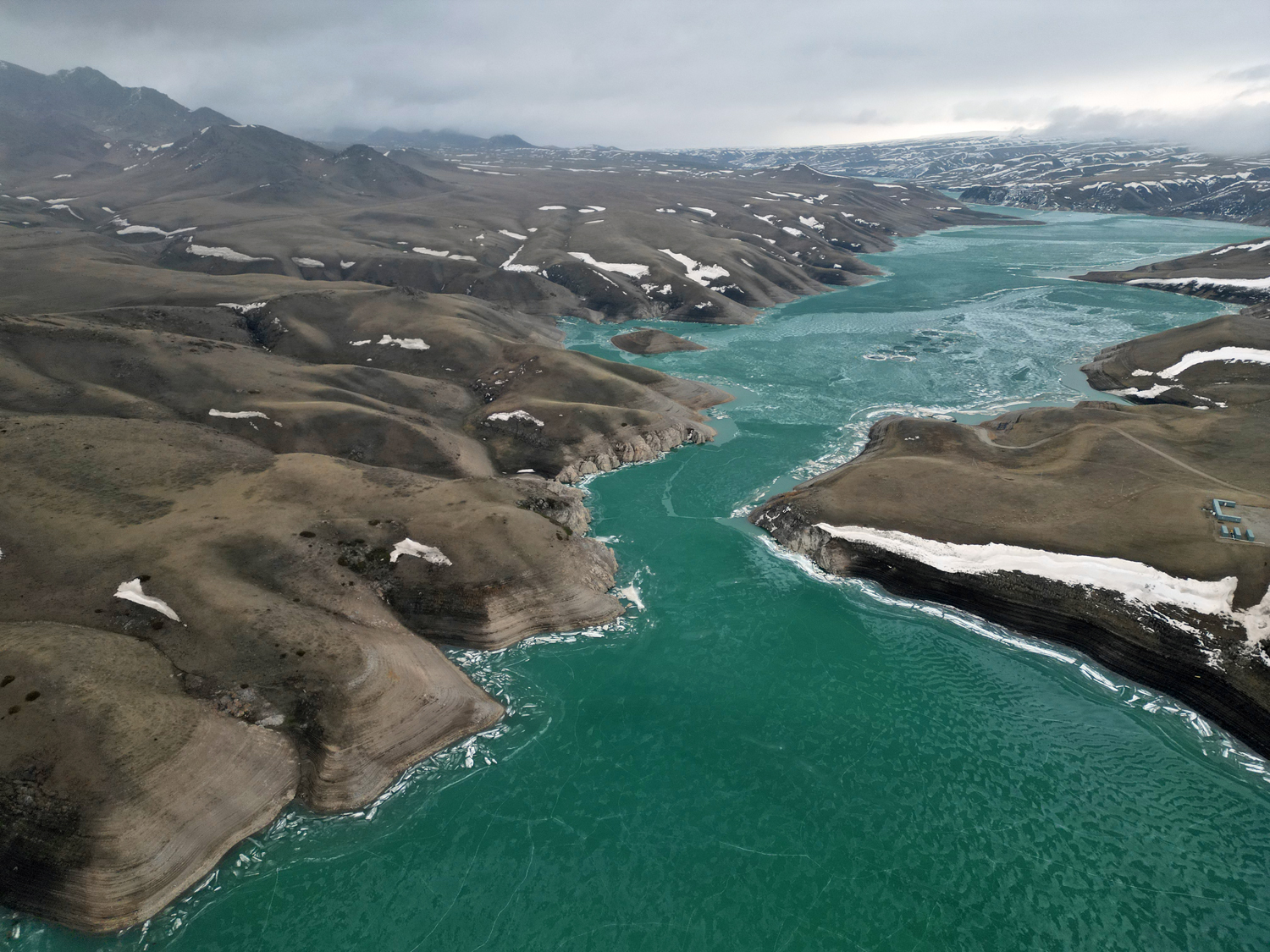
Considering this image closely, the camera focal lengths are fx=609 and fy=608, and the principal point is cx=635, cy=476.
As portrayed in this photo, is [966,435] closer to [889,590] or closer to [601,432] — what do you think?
[889,590]

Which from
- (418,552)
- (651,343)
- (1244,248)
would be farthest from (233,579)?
(1244,248)

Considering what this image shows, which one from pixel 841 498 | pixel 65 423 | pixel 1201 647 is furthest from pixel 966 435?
pixel 65 423

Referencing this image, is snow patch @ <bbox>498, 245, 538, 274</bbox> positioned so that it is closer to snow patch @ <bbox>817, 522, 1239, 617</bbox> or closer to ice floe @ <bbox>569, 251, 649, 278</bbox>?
ice floe @ <bbox>569, 251, 649, 278</bbox>

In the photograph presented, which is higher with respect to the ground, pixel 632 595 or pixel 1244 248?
pixel 1244 248

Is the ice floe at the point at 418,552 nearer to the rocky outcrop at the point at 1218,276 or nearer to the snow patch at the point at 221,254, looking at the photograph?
the snow patch at the point at 221,254

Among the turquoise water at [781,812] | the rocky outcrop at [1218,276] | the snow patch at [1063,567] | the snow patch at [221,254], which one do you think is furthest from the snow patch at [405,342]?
the rocky outcrop at [1218,276]

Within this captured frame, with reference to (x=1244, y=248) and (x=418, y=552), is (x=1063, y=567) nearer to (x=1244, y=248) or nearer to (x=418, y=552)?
(x=418, y=552)
